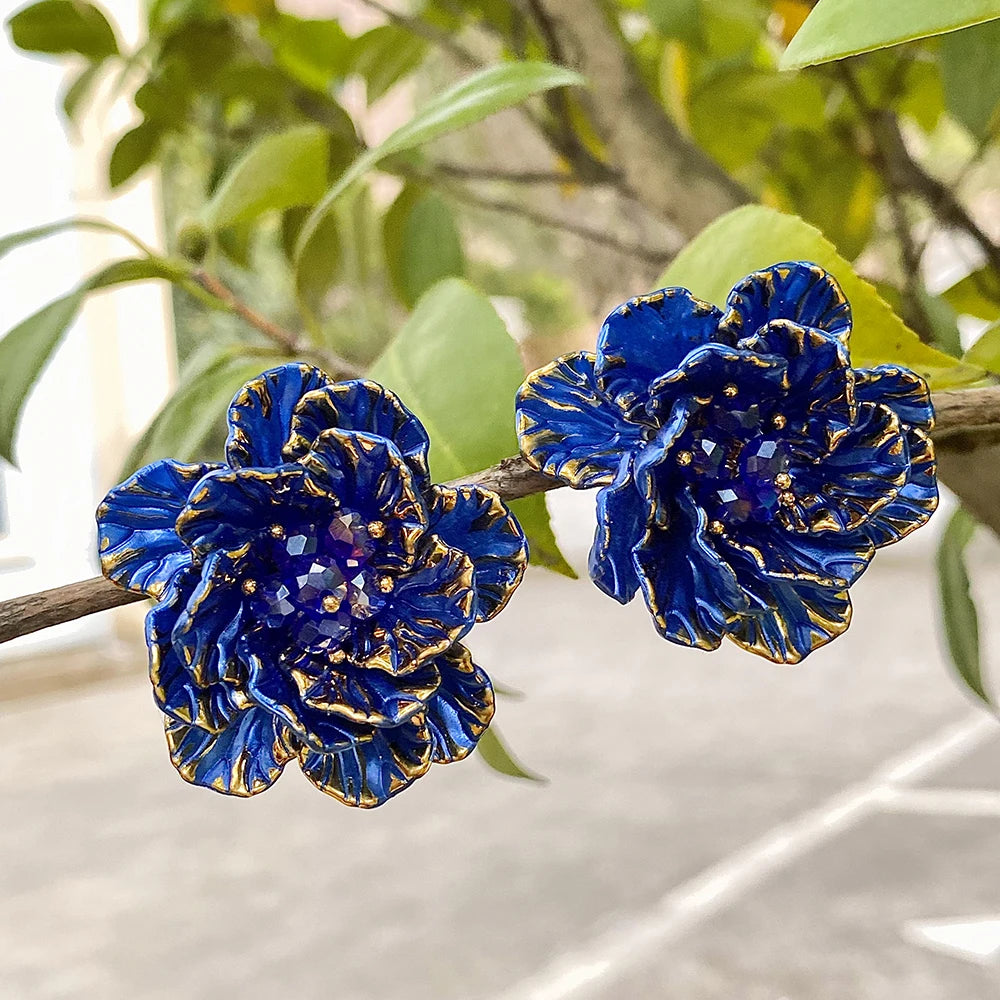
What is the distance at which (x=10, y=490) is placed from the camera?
5.85 feet

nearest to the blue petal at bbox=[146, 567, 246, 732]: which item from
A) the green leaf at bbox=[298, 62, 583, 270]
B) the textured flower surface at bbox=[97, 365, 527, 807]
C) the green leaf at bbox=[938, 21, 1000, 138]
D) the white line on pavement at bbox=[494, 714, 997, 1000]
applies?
the textured flower surface at bbox=[97, 365, 527, 807]

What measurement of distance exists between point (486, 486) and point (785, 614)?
36mm

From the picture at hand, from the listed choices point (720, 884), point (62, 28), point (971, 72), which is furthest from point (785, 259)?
point (720, 884)

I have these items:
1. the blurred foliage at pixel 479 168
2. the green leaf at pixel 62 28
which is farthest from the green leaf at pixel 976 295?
the green leaf at pixel 62 28

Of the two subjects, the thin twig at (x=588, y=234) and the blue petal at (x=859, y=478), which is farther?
the thin twig at (x=588, y=234)

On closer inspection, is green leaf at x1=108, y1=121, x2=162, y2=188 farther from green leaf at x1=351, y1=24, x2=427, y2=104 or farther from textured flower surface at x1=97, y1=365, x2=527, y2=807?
textured flower surface at x1=97, y1=365, x2=527, y2=807

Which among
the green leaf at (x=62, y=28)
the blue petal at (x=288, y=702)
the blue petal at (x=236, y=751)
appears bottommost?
the blue petal at (x=236, y=751)

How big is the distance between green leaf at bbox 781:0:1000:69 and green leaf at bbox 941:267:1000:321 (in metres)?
0.22

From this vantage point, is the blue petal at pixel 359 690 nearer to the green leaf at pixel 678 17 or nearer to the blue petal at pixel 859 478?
the blue petal at pixel 859 478

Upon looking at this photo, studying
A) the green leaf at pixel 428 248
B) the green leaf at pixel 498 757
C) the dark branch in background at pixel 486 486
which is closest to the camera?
the dark branch in background at pixel 486 486

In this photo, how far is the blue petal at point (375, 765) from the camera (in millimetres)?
119

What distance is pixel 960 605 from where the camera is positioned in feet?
1.02

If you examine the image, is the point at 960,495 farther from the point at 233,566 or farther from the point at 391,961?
the point at 391,961

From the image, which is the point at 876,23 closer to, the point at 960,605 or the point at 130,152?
the point at 960,605
